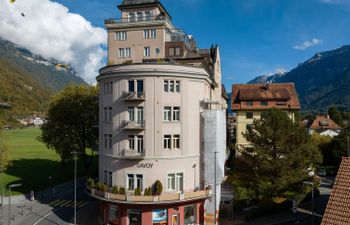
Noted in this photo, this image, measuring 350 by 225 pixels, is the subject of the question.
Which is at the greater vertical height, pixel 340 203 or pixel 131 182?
pixel 340 203

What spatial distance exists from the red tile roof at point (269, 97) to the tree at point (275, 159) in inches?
838

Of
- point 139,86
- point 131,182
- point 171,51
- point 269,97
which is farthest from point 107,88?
point 269,97

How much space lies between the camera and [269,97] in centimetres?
6394

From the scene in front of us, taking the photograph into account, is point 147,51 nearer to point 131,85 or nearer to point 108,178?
point 131,85

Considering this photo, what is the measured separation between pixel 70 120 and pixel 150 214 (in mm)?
31676

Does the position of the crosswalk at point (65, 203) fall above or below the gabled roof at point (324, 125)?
below

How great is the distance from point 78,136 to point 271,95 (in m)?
37.4

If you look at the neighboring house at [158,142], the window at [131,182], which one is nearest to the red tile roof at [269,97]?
the neighboring house at [158,142]

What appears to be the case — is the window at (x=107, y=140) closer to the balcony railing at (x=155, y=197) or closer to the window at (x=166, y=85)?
the balcony railing at (x=155, y=197)

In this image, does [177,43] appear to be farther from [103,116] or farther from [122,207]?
[122,207]

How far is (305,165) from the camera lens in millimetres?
41406

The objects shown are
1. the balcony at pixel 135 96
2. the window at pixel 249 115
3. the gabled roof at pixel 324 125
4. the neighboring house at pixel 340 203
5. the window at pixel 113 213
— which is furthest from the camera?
the gabled roof at pixel 324 125

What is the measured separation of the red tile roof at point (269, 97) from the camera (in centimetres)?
6358

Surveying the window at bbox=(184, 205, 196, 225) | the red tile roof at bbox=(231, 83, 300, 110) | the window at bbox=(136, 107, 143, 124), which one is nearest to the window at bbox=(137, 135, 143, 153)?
the window at bbox=(136, 107, 143, 124)
